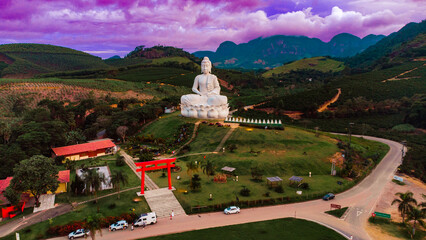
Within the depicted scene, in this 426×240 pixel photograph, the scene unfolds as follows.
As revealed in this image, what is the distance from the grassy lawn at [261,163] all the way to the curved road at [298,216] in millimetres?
1220

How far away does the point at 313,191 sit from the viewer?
1069 inches

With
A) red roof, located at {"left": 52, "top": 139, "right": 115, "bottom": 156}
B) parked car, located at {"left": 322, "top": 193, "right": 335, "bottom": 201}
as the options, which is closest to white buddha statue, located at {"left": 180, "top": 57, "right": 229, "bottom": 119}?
red roof, located at {"left": 52, "top": 139, "right": 115, "bottom": 156}

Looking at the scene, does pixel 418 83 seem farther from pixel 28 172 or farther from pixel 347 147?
pixel 28 172

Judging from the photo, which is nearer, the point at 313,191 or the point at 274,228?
the point at 274,228

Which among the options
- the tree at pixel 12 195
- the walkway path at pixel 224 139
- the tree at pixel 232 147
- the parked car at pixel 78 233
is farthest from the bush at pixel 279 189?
the tree at pixel 12 195

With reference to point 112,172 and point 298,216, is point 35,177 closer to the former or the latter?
point 112,172

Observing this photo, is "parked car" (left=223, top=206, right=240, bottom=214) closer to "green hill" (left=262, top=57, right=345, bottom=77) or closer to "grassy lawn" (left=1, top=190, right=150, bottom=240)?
"grassy lawn" (left=1, top=190, right=150, bottom=240)

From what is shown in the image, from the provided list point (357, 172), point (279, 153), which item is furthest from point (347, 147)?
point (279, 153)

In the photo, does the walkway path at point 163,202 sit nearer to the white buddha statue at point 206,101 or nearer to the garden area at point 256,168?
the garden area at point 256,168

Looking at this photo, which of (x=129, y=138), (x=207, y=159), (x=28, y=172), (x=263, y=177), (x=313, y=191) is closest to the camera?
(x=28, y=172)

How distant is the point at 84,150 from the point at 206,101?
2087 centimetres

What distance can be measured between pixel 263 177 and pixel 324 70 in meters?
160

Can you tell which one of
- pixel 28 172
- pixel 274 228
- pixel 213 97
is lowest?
pixel 274 228

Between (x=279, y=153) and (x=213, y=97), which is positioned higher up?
(x=213, y=97)
